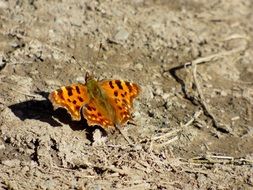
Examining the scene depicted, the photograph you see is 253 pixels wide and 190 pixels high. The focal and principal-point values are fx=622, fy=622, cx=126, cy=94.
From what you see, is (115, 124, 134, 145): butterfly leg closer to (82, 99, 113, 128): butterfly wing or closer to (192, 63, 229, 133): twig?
(82, 99, 113, 128): butterfly wing

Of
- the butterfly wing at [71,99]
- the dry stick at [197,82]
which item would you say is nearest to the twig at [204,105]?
the dry stick at [197,82]

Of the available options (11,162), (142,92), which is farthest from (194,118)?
(11,162)

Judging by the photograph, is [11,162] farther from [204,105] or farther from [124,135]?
[204,105]

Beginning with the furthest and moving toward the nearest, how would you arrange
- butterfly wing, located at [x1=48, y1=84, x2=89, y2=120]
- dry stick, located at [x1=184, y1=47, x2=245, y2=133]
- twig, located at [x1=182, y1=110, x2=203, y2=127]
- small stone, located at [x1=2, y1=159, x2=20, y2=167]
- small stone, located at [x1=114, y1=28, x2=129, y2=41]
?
small stone, located at [x1=114, y1=28, x2=129, y2=41], dry stick, located at [x1=184, y1=47, x2=245, y2=133], twig, located at [x1=182, y1=110, x2=203, y2=127], butterfly wing, located at [x1=48, y1=84, x2=89, y2=120], small stone, located at [x1=2, y1=159, x2=20, y2=167]

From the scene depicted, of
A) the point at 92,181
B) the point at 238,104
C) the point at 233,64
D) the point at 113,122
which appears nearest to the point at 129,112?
the point at 113,122

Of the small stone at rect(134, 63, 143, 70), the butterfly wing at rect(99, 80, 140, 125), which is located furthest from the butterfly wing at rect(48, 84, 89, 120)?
the small stone at rect(134, 63, 143, 70)

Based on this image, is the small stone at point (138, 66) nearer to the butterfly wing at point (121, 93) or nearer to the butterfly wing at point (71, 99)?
the butterfly wing at point (121, 93)
